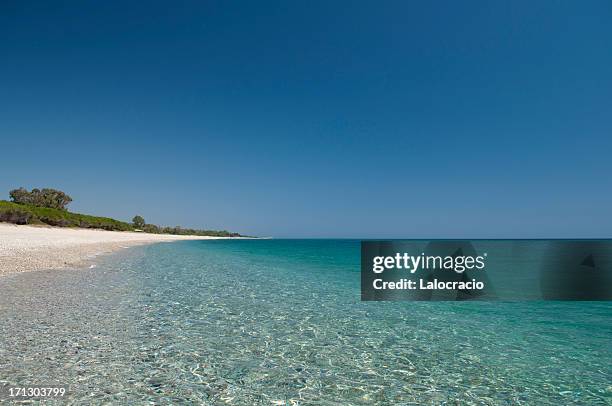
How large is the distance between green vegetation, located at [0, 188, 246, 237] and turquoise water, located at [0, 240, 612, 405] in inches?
2619

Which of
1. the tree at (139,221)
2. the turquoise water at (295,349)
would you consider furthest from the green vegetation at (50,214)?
the turquoise water at (295,349)

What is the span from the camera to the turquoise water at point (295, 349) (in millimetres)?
5680

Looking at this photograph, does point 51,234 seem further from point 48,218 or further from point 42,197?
point 42,197

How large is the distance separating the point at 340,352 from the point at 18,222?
78788mm

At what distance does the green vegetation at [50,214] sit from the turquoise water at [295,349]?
66.5m

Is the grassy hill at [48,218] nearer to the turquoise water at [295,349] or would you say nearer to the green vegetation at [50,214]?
the green vegetation at [50,214]

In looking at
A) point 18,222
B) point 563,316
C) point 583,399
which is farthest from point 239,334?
point 18,222

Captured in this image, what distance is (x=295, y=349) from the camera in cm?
772

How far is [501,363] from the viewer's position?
725cm

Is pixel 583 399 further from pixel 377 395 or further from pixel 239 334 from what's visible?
pixel 239 334

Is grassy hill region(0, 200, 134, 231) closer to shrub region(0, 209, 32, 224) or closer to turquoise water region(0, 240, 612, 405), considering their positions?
shrub region(0, 209, 32, 224)

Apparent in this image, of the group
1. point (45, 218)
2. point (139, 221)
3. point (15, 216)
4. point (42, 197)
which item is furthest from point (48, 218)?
point (139, 221)

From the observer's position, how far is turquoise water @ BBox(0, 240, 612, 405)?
A: 5680mm

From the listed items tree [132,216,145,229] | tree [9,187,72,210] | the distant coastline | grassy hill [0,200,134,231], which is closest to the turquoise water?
the distant coastline
